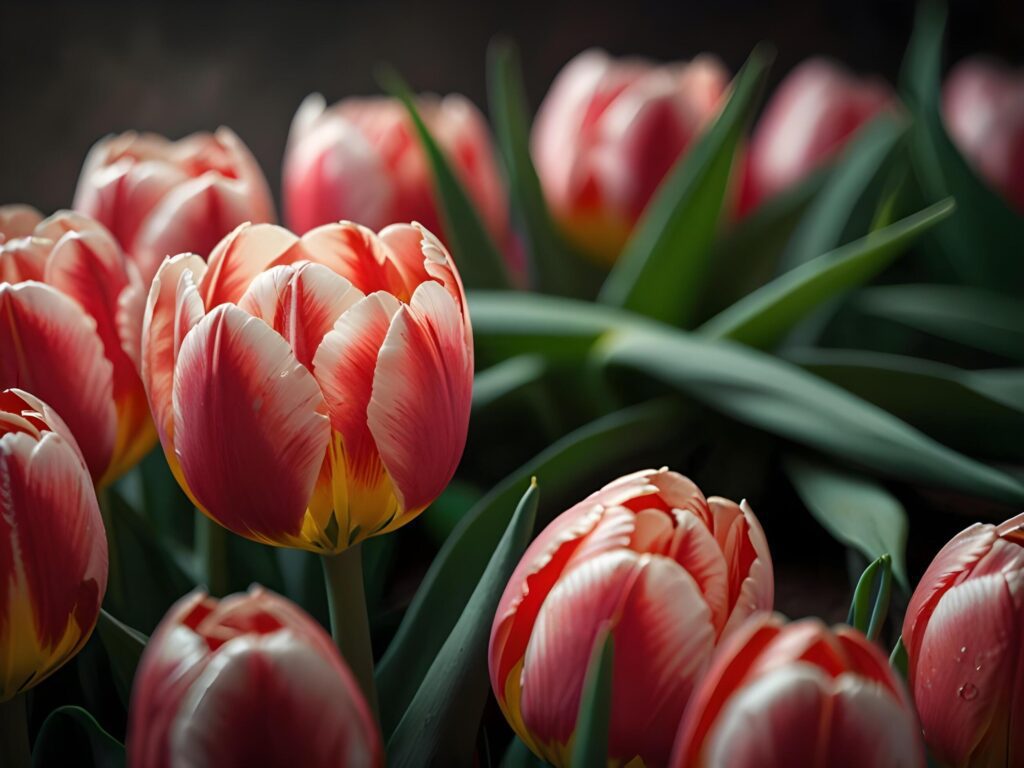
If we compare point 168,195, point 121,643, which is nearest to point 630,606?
Result: point 121,643

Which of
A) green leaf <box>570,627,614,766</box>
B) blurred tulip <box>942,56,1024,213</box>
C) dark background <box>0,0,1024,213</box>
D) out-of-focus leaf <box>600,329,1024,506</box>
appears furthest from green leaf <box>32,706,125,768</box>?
dark background <box>0,0,1024,213</box>

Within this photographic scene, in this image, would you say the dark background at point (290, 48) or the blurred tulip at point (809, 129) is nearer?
the blurred tulip at point (809, 129)

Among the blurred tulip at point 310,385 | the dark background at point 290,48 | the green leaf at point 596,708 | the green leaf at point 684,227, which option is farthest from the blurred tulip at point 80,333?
the dark background at point 290,48

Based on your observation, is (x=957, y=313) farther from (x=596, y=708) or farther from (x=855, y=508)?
(x=596, y=708)

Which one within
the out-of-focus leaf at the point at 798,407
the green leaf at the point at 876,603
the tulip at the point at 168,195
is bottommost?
the out-of-focus leaf at the point at 798,407

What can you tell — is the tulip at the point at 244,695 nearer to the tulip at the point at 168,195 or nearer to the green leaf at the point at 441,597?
the green leaf at the point at 441,597

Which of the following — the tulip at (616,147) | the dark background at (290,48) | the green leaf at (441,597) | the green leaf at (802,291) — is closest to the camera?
the green leaf at (441,597)

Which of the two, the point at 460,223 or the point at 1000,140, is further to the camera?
the point at 1000,140

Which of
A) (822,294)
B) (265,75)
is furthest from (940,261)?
(265,75)
